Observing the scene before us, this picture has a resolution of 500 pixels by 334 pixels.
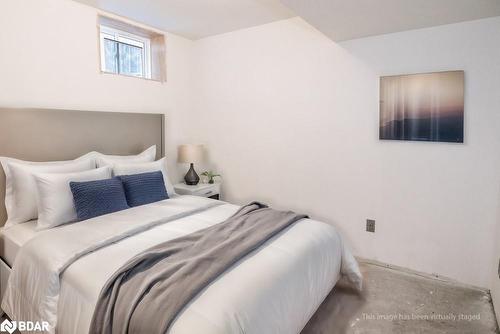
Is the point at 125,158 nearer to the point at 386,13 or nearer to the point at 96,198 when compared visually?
the point at 96,198

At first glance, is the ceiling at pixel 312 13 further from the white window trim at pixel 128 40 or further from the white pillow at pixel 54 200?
the white pillow at pixel 54 200

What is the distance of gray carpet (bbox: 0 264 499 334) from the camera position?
78.7 inches

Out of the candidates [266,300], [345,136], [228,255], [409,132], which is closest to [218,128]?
[345,136]

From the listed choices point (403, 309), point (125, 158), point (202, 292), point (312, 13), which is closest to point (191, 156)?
point (125, 158)

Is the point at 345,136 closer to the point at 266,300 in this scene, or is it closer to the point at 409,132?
the point at 409,132

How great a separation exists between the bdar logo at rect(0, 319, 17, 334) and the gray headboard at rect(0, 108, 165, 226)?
79cm

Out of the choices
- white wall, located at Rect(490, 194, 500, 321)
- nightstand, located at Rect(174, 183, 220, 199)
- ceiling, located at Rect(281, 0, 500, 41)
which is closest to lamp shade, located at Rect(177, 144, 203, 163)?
nightstand, located at Rect(174, 183, 220, 199)

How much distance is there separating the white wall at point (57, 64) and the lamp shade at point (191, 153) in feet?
1.88

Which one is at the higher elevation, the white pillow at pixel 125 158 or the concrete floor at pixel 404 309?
the white pillow at pixel 125 158

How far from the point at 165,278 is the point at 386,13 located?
2.30 metres

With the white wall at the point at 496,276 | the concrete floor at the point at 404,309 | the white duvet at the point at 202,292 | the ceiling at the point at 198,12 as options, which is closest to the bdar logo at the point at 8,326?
the white duvet at the point at 202,292

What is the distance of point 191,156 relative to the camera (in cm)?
359

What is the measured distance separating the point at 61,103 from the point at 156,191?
1.16 meters

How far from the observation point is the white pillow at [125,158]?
9.07 feet
